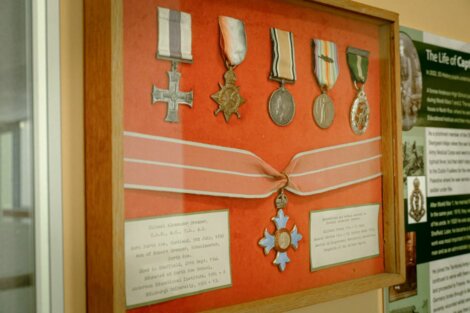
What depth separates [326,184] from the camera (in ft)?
3.66

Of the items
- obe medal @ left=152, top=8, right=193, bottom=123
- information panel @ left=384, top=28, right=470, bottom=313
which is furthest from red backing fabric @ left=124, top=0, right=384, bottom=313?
information panel @ left=384, top=28, right=470, bottom=313

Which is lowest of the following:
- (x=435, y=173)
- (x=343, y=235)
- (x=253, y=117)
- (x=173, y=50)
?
(x=343, y=235)

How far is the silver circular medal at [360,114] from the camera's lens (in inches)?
46.2

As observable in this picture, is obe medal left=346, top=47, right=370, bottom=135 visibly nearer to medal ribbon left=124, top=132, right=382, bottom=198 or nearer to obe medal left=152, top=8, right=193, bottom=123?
medal ribbon left=124, top=132, right=382, bottom=198

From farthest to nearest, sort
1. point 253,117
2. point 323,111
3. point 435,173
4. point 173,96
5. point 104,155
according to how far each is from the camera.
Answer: point 435,173
point 323,111
point 253,117
point 173,96
point 104,155

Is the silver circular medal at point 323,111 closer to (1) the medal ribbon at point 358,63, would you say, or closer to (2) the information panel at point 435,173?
(1) the medal ribbon at point 358,63

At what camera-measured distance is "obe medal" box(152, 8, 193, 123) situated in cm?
86

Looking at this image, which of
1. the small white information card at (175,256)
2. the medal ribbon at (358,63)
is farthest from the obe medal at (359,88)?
the small white information card at (175,256)

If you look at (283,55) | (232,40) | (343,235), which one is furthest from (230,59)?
(343,235)

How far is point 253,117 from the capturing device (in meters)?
1.01

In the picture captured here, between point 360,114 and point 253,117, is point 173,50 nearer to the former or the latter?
point 253,117

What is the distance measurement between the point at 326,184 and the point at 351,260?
19cm

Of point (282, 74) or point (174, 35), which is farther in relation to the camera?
point (282, 74)

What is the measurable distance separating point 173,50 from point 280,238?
0.43 metres
